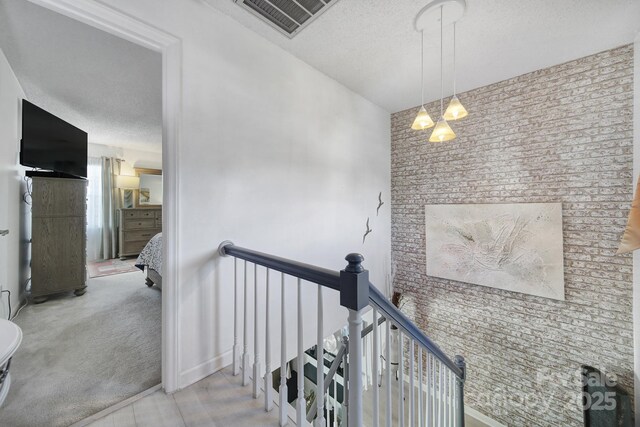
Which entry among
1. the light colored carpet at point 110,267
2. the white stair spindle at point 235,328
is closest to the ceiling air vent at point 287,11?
the white stair spindle at point 235,328

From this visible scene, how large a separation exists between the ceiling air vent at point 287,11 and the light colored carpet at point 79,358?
2.65 meters

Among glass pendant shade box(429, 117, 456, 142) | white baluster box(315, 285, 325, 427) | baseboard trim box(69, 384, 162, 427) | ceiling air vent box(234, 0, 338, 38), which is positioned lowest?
baseboard trim box(69, 384, 162, 427)

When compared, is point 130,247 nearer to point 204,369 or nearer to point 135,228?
point 135,228

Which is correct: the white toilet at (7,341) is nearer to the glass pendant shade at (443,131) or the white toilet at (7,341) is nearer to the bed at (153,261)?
the bed at (153,261)

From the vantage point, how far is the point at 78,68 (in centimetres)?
238

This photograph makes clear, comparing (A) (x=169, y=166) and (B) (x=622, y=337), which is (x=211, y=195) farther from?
(B) (x=622, y=337)

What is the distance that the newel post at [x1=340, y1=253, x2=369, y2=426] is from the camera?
0.92m

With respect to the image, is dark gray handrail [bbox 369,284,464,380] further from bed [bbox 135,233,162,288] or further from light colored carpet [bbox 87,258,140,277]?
light colored carpet [bbox 87,258,140,277]

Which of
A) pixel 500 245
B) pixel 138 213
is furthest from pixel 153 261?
pixel 500 245

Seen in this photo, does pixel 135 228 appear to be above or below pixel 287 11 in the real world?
below

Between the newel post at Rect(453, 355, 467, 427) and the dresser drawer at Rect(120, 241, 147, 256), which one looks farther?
the dresser drawer at Rect(120, 241, 147, 256)

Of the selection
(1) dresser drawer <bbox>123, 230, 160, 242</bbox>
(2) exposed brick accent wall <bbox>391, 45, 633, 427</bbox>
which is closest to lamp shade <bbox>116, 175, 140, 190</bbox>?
(1) dresser drawer <bbox>123, 230, 160, 242</bbox>

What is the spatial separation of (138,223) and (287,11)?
18.2 ft

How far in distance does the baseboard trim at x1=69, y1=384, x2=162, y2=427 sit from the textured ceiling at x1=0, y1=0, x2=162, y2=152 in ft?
8.45
